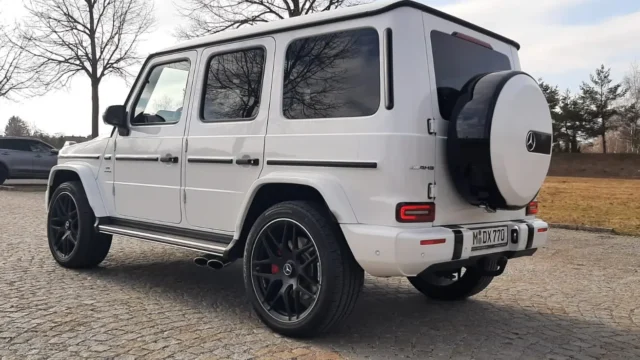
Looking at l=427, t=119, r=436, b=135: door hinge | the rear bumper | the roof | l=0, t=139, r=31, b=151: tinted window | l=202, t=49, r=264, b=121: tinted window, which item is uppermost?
the roof

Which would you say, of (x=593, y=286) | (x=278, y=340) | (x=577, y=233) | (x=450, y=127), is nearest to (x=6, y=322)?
(x=278, y=340)

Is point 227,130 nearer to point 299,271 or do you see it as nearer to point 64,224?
point 299,271

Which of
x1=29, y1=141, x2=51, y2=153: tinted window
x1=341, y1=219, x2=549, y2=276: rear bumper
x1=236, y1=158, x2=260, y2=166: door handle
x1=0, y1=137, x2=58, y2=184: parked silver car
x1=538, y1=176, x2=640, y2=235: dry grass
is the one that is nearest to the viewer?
x1=341, y1=219, x2=549, y2=276: rear bumper

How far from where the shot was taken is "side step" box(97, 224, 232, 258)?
4371mm

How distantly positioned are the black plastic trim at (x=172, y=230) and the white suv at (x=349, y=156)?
17mm

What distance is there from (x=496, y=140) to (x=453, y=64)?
0.69 metres

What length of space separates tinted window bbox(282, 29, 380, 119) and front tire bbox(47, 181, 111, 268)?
2695 millimetres

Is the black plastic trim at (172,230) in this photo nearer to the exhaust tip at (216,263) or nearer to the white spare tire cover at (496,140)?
the exhaust tip at (216,263)

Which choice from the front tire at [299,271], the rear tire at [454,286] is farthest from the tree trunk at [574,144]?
the front tire at [299,271]

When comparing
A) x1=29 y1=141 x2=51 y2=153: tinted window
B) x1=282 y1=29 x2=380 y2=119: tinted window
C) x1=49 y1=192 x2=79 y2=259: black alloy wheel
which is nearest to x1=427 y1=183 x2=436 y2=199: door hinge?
x1=282 y1=29 x2=380 y2=119: tinted window

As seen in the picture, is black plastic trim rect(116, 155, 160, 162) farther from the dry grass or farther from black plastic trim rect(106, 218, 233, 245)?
the dry grass

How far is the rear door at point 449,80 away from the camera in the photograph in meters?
3.73

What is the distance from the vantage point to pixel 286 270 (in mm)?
3998

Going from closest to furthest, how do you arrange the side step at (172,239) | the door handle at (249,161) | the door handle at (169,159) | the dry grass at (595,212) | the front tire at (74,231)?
the door handle at (249,161)
the side step at (172,239)
the door handle at (169,159)
the front tire at (74,231)
the dry grass at (595,212)
